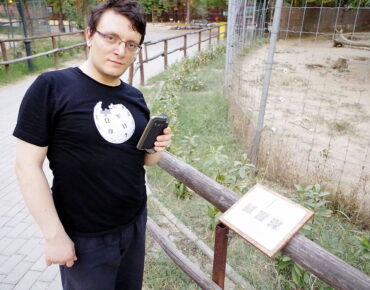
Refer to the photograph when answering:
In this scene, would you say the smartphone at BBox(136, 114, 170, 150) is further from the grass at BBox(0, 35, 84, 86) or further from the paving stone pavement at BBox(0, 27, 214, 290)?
the grass at BBox(0, 35, 84, 86)

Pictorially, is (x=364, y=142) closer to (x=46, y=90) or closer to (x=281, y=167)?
(x=281, y=167)

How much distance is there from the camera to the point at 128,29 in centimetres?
131

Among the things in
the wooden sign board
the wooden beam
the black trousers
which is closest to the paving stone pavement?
the wooden beam

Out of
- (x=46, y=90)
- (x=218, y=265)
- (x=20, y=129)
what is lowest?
(x=218, y=265)

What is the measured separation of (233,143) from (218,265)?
321 centimetres

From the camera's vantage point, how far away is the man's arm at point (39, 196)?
120 centimetres

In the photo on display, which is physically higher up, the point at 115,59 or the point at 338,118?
the point at 115,59

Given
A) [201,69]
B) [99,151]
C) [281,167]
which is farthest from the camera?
[201,69]

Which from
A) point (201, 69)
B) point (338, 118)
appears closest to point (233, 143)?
point (338, 118)

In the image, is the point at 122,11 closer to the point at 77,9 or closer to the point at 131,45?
the point at 131,45

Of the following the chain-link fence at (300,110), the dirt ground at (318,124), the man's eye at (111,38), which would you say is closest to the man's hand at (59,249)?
the man's eye at (111,38)

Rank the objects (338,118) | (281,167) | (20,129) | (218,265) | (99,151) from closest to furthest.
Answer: (20,129)
(99,151)
(218,265)
(281,167)
(338,118)

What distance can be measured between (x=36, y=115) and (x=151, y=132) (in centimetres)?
44

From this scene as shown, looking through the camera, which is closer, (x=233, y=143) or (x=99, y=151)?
(x=99, y=151)
